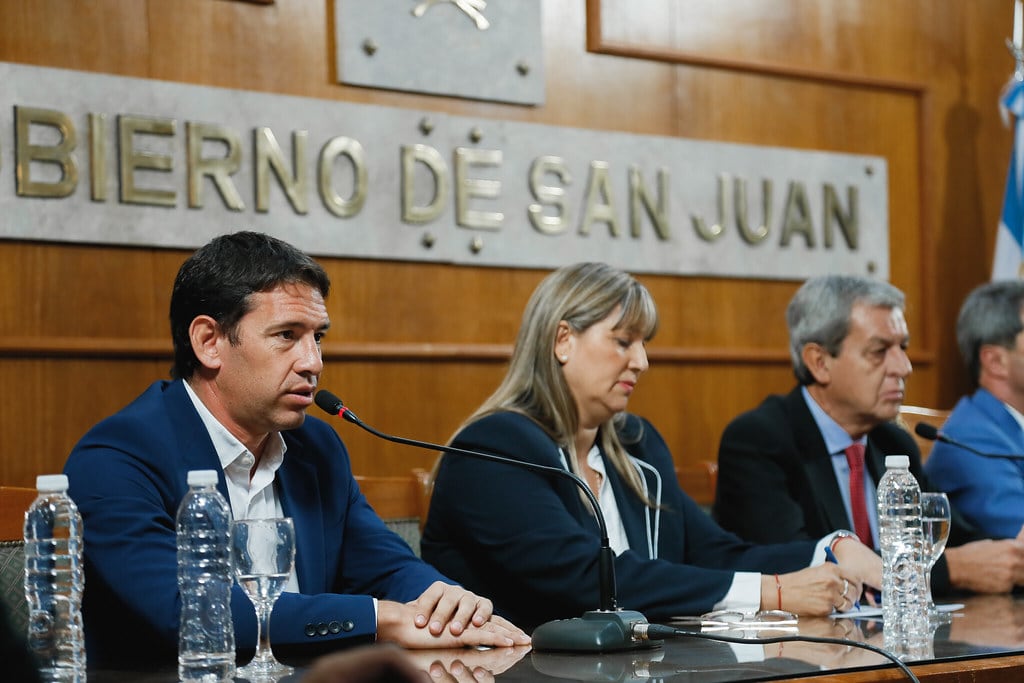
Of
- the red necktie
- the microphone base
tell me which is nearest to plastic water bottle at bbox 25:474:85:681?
the microphone base

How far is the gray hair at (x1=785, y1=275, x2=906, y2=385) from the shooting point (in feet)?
11.5

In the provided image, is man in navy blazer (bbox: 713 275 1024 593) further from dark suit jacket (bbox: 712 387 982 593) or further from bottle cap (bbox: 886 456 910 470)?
bottle cap (bbox: 886 456 910 470)

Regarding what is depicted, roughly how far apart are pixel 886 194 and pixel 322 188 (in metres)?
2.18

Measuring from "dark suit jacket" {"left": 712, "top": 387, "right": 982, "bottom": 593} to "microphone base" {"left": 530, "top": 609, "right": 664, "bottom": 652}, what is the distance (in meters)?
1.24

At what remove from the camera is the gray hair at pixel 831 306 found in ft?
11.5

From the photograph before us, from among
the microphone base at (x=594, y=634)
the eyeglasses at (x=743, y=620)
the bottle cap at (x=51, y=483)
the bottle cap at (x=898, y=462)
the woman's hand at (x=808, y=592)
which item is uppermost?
the bottle cap at (x=51, y=483)

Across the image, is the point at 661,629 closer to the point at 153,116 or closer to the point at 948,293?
the point at 153,116

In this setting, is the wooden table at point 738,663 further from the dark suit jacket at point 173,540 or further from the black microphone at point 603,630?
the dark suit jacket at point 173,540

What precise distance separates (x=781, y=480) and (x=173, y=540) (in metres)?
1.73

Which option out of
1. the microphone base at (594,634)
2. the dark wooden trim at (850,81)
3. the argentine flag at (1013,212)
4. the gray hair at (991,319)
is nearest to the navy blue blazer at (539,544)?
the microphone base at (594,634)

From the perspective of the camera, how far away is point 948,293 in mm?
4934

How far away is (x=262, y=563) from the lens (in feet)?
5.78

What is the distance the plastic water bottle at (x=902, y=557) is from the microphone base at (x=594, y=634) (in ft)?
1.36

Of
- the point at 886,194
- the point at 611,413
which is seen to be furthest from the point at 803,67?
the point at 611,413
